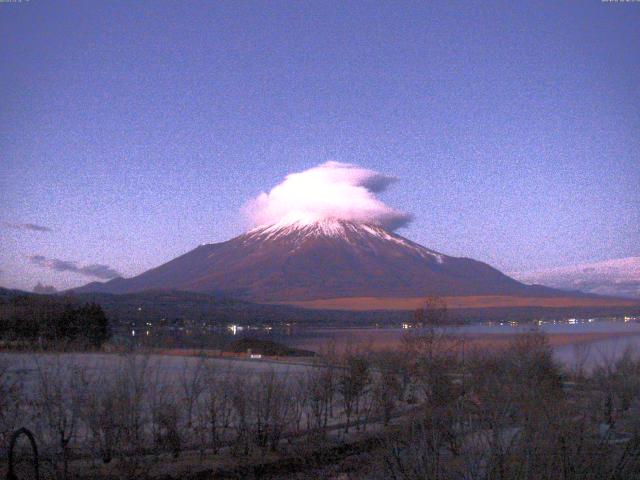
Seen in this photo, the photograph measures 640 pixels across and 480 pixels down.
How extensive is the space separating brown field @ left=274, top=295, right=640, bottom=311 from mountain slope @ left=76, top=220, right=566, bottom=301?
3.26 m

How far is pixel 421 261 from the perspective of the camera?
141 metres

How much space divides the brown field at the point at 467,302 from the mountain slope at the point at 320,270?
3.26 m

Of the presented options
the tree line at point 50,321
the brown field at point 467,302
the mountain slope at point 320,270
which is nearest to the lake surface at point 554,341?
the tree line at point 50,321

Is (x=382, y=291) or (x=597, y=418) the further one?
(x=382, y=291)

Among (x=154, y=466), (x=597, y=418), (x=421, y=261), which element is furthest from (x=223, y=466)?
(x=421, y=261)

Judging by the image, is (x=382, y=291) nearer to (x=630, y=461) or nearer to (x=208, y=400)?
(x=208, y=400)

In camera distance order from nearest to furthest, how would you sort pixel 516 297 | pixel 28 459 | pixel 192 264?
pixel 28 459, pixel 516 297, pixel 192 264

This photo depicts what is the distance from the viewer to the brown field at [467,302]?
9985 centimetres

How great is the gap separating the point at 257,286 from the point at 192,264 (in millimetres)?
33175

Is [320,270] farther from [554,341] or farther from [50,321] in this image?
[50,321]

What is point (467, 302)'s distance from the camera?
336 ft

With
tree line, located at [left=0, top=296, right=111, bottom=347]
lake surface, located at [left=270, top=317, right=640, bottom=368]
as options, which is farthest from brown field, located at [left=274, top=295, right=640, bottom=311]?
tree line, located at [left=0, top=296, right=111, bottom=347]

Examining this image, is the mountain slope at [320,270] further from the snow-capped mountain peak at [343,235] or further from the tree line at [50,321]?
the tree line at [50,321]

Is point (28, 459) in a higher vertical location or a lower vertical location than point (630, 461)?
lower
